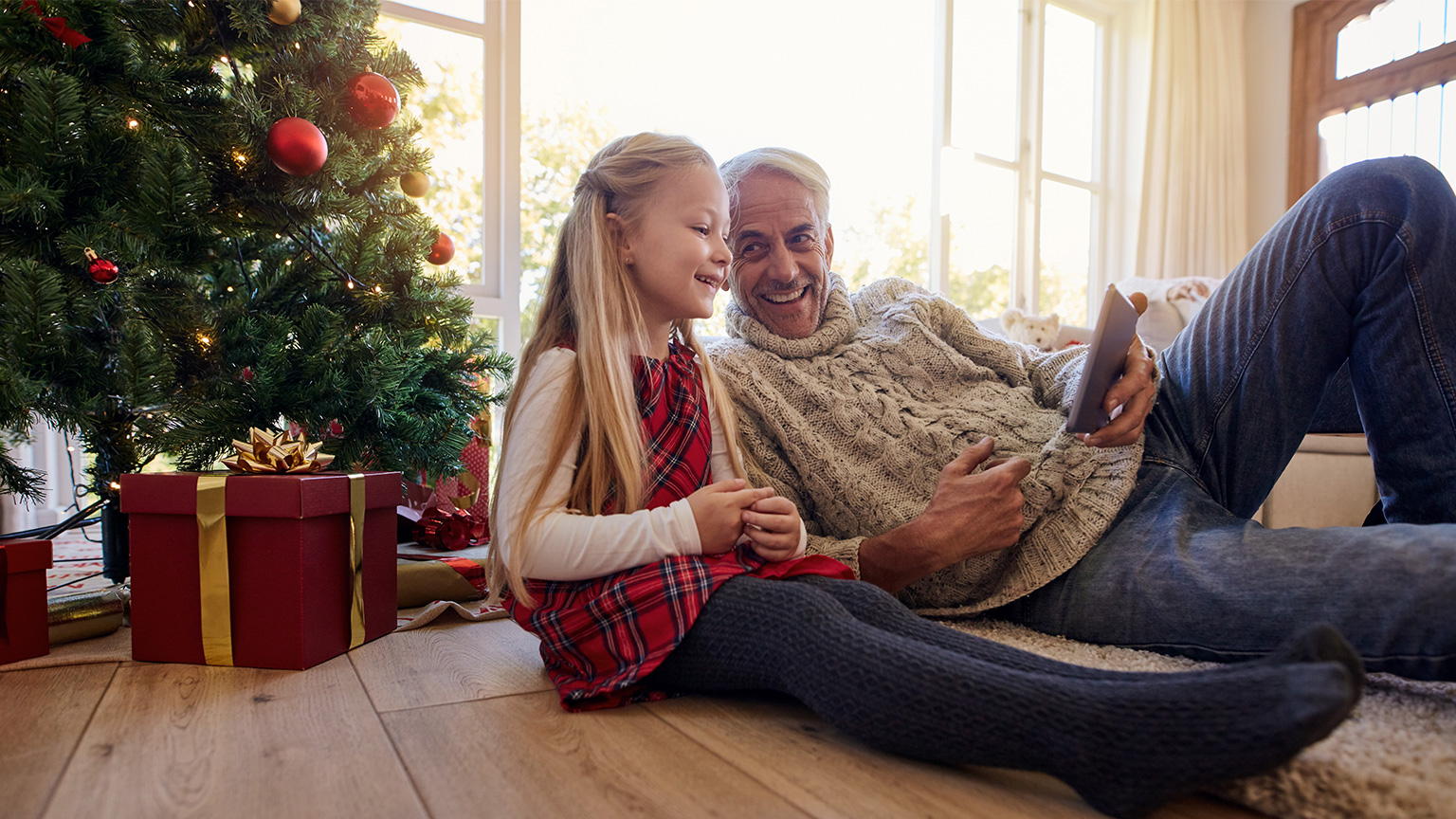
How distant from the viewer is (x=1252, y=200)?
426 centimetres

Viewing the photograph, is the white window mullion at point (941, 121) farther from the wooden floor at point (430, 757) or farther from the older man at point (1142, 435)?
the wooden floor at point (430, 757)

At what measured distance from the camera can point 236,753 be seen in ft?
2.48

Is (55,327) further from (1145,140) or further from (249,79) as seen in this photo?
(1145,140)

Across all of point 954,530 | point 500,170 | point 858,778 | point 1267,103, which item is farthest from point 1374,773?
point 1267,103

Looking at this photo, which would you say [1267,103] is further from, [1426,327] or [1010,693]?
[1010,693]

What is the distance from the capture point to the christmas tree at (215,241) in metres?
1.20

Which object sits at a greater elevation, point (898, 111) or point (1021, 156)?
point (898, 111)

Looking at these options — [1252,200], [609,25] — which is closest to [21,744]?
[609,25]

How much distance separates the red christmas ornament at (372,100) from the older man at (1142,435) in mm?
613

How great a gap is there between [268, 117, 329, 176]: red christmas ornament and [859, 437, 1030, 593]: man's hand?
103cm

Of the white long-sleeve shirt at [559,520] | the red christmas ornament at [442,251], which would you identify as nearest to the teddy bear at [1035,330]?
the red christmas ornament at [442,251]

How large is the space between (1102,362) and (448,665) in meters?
0.90

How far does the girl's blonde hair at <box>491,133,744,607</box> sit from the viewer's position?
97 centimetres

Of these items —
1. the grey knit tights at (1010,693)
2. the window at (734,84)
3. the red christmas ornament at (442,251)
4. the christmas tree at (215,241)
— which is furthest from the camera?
the window at (734,84)
